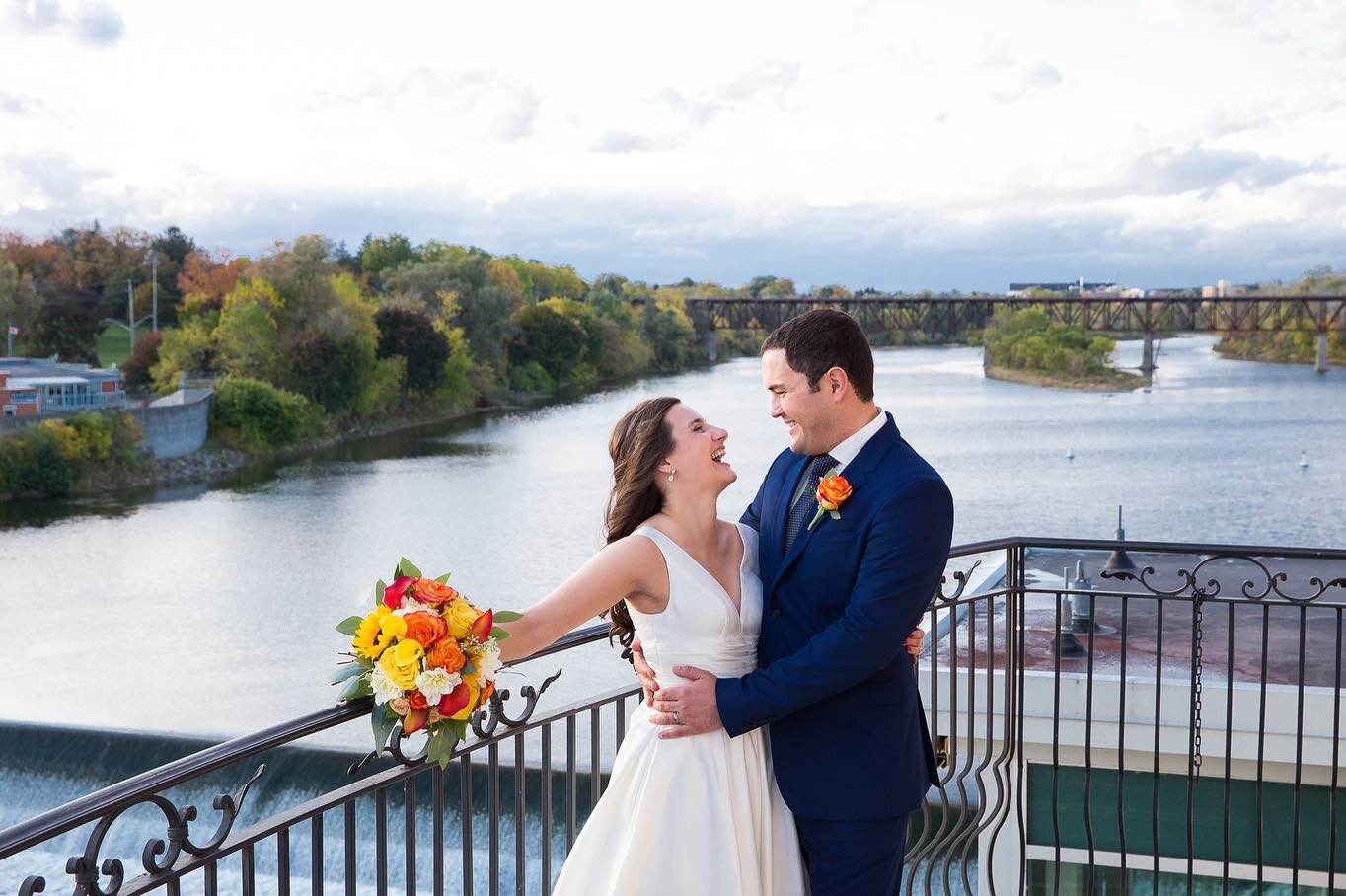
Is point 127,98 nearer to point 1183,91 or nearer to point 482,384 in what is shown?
point 482,384

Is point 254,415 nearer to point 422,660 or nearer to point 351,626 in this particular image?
point 351,626

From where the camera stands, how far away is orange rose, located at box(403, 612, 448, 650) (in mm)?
2041

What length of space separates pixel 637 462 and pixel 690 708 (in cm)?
46

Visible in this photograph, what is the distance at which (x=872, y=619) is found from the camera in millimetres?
2178

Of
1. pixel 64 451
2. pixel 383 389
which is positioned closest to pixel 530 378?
pixel 383 389

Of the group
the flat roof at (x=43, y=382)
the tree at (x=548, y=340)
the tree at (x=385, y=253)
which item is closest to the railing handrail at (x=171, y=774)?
the flat roof at (x=43, y=382)

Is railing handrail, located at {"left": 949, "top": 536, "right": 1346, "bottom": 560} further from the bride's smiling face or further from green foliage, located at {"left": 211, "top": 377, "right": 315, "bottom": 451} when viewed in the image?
green foliage, located at {"left": 211, "top": 377, "right": 315, "bottom": 451}

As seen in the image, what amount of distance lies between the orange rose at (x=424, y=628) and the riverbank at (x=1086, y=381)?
70.7 metres

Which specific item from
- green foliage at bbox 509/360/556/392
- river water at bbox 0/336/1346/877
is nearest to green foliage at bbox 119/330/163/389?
river water at bbox 0/336/1346/877

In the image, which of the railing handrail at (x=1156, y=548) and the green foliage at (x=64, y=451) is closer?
the railing handrail at (x=1156, y=548)

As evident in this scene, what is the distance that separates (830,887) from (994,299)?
6522 centimetres

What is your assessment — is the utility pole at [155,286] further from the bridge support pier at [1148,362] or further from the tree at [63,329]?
the bridge support pier at [1148,362]

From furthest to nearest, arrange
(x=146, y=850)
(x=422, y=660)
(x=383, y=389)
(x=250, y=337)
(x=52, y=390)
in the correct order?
(x=383, y=389)
(x=250, y=337)
(x=52, y=390)
(x=422, y=660)
(x=146, y=850)

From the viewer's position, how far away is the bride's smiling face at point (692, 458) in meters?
2.41
